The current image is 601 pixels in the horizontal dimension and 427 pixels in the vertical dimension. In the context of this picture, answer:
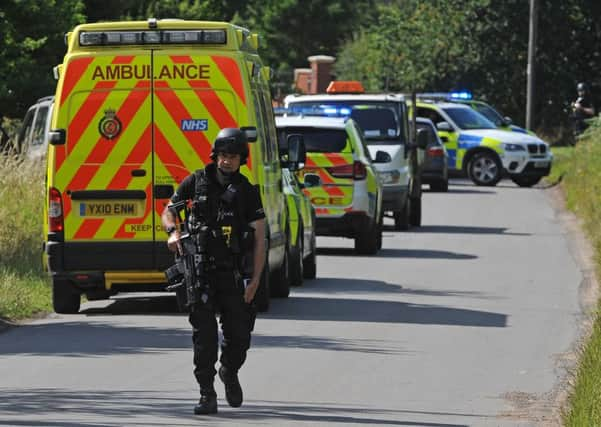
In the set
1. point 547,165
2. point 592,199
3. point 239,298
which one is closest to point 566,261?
point 592,199

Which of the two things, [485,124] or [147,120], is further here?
[485,124]

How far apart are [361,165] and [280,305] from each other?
18.5 ft

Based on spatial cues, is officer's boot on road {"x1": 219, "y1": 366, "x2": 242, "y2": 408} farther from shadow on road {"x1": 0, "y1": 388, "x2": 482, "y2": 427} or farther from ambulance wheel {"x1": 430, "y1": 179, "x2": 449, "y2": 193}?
ambulance wheel {"x1": 430, "y1": 179, "x2": 449, "y2": 193}

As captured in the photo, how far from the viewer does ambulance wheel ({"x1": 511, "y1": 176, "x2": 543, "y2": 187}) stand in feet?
126

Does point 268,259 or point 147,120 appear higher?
point 147,120

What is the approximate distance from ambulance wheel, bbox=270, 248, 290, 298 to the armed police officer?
6.27 m

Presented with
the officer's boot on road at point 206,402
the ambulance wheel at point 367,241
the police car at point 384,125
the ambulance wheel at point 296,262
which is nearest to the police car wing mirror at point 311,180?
the ambulance wheel at point 367,241

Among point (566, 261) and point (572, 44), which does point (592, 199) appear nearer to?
point (566, 261)

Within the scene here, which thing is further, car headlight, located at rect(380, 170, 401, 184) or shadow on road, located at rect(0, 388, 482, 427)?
car headlight, located at rect(380, 170, 401, 184)

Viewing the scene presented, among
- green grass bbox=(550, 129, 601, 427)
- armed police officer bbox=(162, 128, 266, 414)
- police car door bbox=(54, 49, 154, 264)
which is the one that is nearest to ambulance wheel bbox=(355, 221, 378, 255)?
green grass bbox=(550, 129, 601, 427)

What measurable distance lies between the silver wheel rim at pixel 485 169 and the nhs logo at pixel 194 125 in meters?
24.0

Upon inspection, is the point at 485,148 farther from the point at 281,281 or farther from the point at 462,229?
the point at 281,281

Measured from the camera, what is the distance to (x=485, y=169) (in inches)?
1513

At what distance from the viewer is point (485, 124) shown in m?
38.8
